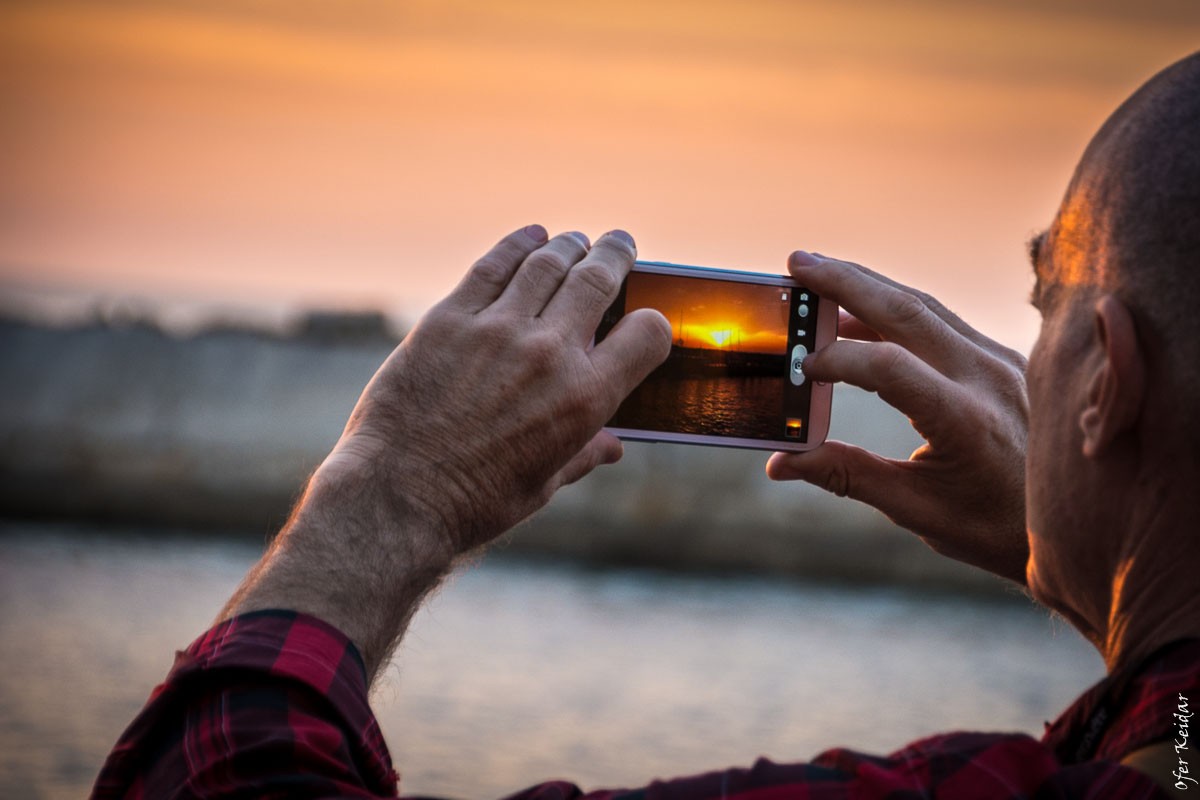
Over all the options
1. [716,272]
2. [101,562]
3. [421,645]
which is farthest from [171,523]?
[716,272]

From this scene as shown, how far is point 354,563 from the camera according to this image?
96cm

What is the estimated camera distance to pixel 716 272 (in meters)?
1.48

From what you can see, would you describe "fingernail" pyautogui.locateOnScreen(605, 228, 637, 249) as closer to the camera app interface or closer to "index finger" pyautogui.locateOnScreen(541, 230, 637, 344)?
"index finger" pyautogui.locateOnScreen(541, 230, 637, 344)

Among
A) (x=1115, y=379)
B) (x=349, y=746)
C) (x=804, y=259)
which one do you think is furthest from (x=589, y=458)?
(x=1115, y=379)

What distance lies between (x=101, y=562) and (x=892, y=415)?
3845 mm

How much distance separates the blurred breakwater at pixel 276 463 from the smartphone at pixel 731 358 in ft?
15.7

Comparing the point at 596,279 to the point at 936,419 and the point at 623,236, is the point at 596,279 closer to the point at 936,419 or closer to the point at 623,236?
the point at 623,236

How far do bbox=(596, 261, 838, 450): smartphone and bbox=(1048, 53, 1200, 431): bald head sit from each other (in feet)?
1.75

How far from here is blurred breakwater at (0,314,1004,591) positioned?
6656 mm

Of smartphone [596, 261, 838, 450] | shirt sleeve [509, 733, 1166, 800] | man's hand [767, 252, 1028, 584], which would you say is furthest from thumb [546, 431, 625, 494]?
shirt sleeve [509, 733, 1166, 800]

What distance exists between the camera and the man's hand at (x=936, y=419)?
1249 millimetres

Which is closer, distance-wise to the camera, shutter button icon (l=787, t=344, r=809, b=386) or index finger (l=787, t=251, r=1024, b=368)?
index finger (l=787, t=251, r=1024, b=368)

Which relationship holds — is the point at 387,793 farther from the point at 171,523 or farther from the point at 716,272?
the point at 171,523

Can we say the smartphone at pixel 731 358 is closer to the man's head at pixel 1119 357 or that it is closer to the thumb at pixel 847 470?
the thumb at pixel 847 470
